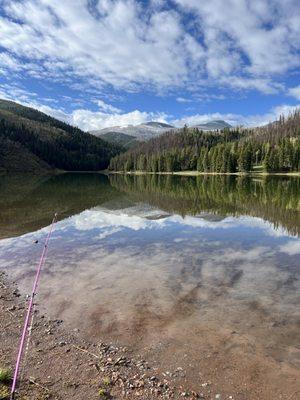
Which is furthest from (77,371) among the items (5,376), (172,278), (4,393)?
(172,278)

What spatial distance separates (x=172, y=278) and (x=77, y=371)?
1061cm

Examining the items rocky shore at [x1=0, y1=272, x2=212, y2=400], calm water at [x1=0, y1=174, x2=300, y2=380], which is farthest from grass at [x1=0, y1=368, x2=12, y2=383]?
calm water at [x1=0, y1=174, x2=300, y2=380]

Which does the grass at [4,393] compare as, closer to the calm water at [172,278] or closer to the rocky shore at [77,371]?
the rocky shore at [77,371]

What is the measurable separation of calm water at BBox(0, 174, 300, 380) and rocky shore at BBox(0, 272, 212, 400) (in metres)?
1.08

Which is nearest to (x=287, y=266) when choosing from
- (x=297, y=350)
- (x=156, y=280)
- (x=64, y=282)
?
(x=156, y=280)

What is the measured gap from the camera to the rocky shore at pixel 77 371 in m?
10.9

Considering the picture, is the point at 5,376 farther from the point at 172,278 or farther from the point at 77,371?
the point at 172,278

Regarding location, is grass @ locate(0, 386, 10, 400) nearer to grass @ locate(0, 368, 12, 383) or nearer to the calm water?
grass @ locate(0, 368, 12, 383)

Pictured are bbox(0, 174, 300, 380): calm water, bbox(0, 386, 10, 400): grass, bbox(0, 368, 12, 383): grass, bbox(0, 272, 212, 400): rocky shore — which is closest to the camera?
bbox(0, 386, 10, 400): grass

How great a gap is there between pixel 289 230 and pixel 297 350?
23.7 m

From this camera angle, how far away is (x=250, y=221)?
41156 millimetres

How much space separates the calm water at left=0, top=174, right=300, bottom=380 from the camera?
15.0 meters

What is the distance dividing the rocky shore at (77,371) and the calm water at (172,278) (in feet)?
3.55

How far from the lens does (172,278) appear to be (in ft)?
72.1
